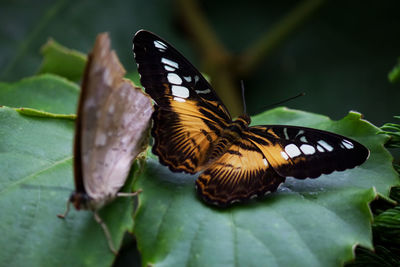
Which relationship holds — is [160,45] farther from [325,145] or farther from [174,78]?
[325,145]

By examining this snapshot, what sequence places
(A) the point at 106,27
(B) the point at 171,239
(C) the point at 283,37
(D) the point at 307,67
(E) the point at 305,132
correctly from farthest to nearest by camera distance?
1. (D) the point at 307,67
2. (A) the point at 106,27
3. (C) the point at 283,37
4. (E) the point at 305,132
5. (B) the point at 171,239

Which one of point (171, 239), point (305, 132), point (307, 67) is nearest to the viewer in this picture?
point (171, 239)

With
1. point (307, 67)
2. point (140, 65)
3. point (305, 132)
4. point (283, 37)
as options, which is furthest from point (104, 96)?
point (307, 67)

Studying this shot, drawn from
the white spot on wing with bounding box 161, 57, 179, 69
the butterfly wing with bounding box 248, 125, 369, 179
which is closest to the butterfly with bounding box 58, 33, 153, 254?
the white spot on wing with bounding box 161, 57, 179, 69

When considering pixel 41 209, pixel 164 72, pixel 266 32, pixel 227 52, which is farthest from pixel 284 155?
pixel 266 32

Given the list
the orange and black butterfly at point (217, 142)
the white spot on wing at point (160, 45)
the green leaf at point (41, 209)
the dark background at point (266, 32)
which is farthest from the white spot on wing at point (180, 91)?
the dark background at point (266, 32)

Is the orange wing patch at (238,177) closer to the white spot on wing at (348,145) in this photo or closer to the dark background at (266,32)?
the white spot on wing at (348,145)

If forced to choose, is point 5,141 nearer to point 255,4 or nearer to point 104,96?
point 104,96
